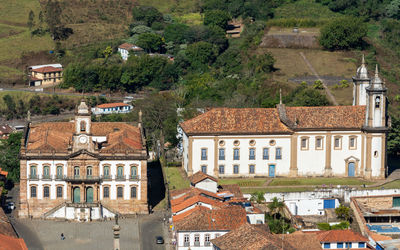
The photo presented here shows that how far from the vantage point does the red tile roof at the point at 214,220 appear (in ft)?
243

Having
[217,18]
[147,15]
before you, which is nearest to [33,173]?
[217,18]

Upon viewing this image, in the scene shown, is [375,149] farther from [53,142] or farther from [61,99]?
[61,99]

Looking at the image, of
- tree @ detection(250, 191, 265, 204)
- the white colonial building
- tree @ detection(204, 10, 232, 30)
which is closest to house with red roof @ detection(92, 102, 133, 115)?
tree @ detection(204, 10, 232, 30)

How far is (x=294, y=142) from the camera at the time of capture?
295 feet

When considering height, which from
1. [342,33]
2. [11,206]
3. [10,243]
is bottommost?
[11,206]

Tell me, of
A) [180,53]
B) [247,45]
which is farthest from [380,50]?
[180,53]

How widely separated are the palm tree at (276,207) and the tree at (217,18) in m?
75.3

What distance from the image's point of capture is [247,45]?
139625 millimetres

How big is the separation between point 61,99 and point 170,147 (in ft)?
135

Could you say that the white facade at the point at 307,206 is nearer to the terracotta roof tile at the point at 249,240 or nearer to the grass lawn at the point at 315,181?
the grass lawn at the point at 315,181

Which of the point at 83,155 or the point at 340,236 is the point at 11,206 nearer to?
the point at 83,155

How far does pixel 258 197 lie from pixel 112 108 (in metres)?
52.5

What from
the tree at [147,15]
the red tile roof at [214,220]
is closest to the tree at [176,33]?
the tree at [147,15]

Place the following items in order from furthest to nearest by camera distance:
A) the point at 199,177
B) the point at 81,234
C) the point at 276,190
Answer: the point at 276,190, the point at 199,177, the point at 81,234
